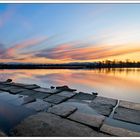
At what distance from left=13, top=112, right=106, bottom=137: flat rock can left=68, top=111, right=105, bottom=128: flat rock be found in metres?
0.16

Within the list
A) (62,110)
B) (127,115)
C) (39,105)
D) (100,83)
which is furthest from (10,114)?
(100,83)

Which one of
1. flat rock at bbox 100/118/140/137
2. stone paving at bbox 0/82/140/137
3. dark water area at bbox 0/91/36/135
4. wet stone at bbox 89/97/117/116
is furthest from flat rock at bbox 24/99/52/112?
flat rock at bbox 100/118/140/137

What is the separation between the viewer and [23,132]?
267 centimetres

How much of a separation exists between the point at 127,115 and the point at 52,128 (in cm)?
171

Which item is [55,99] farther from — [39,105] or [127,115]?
[127,115]

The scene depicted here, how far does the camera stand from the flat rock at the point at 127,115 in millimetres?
3463

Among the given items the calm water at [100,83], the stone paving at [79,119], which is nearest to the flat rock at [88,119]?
the stone paving at [79,119]

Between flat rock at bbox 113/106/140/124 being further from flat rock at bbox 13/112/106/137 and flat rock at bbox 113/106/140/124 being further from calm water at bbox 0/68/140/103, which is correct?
calm water at bbox 0/68/140/103

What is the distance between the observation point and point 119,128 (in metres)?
3.00

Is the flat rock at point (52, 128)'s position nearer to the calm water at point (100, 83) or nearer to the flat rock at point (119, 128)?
the flat rock at point (119, 128)

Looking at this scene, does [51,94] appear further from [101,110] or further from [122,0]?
[122,0]

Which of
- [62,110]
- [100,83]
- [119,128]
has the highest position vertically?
[62,110]

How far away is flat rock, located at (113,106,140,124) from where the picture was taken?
3.46 m

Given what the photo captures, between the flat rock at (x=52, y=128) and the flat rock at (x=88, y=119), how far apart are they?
0.16 m
